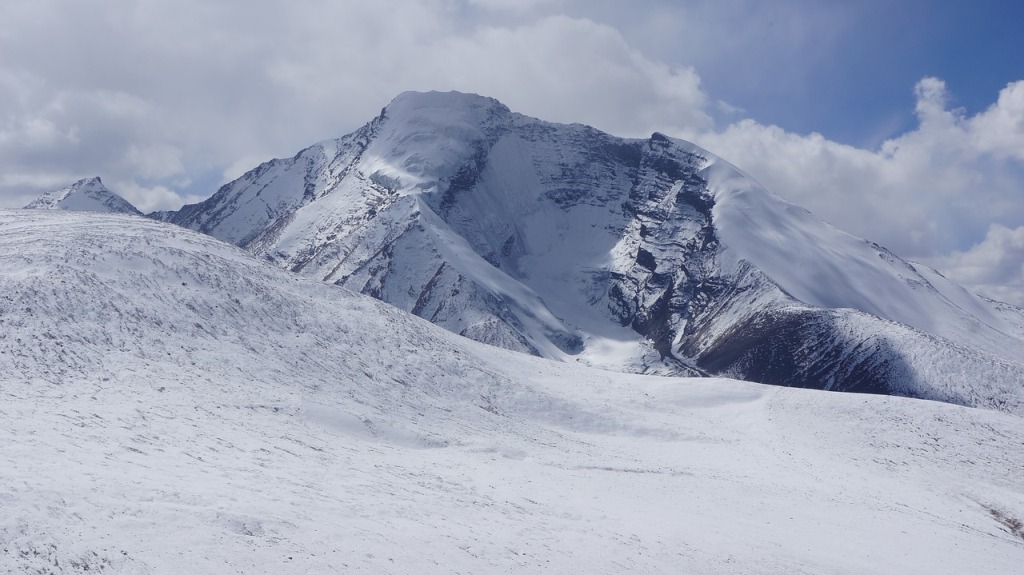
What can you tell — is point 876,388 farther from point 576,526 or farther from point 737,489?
point 576,526

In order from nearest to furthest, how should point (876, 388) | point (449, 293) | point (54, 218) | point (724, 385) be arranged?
1. point (54, 218)
2. point (724, 385)
3. point (876, 388)
4. point (449, 293)

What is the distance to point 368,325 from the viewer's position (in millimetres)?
46344

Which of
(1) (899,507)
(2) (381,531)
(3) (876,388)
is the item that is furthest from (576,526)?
(3) (876,388)

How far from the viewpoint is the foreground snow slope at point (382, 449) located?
16.6 metres

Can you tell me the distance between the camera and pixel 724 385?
5566cm

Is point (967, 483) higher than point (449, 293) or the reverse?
the reverse

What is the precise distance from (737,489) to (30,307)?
34.3 metres

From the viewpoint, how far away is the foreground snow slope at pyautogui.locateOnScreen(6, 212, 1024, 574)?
16.6m

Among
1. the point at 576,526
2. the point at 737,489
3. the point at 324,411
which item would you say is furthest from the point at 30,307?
the point at 737,489

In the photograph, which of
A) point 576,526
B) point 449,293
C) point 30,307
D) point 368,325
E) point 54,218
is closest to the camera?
point 576,526

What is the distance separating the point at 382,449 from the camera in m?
29.6

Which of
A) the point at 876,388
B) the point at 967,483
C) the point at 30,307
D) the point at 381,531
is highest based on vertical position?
the point at 876,388

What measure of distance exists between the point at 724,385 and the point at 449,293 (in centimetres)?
12149

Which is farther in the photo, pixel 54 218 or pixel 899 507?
pixel 54 218
